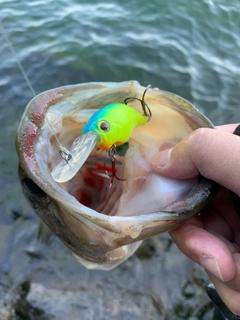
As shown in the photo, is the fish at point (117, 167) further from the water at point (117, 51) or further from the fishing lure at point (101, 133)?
the water at point (117, 51)

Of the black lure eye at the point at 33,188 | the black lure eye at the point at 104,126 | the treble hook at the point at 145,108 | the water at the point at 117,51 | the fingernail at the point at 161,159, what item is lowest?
the water at the point at 117,51

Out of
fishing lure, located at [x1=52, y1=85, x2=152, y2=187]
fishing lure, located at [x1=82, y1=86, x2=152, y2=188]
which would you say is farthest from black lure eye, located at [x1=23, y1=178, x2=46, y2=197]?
fishing lure, located at [x1=82, y1=86, x2=152, y2=188]

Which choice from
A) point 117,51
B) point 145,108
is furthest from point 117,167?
point 117,51

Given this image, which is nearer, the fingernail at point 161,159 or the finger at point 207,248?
the finger at point 207,248

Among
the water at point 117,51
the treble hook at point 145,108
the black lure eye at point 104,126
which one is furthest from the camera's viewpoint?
the water at point 117,51

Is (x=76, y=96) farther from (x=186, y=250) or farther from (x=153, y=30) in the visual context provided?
(x=153, y=30)

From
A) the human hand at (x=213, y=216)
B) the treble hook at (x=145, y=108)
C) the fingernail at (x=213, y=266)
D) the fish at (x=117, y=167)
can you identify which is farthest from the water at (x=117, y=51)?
the fingernail at (x=213, y=266)

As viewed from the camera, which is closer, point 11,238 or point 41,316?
point 41,316

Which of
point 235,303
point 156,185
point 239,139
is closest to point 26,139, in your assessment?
point 156,185

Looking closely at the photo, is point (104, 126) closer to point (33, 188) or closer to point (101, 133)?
point (101, 133)
